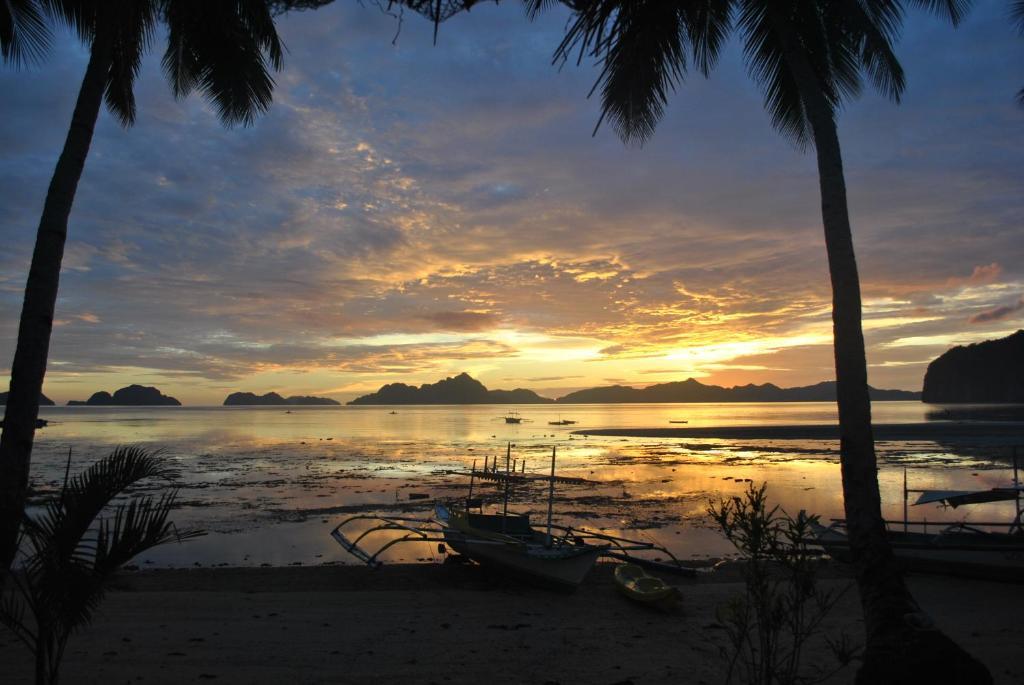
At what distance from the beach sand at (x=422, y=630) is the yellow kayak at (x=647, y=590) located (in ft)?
0.65

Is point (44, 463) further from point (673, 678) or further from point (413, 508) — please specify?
point (673, 678)

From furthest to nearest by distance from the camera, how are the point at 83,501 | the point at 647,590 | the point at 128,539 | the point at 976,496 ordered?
the point at 976,496 → the point at 647,590 → the point at 83,501 → the point at 128,539

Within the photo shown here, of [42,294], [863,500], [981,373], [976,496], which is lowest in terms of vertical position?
[976,496]

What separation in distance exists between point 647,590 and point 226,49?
11.1 m

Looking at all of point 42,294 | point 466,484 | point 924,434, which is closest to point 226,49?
point 42,294

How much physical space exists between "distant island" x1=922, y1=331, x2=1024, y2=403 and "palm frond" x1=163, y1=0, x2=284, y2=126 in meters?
202

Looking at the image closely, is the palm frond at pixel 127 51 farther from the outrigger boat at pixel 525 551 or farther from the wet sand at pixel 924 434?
the wet sand at pixel 924 434

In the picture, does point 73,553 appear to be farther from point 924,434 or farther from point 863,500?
point 924,434

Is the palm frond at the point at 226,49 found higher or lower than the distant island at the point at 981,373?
lower

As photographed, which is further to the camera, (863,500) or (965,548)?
(965,548)

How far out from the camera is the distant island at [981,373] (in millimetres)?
164000

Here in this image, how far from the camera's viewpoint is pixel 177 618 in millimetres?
9844

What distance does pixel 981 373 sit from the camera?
173875 millimetres

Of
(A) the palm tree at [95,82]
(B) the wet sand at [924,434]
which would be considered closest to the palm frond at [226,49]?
(A) the palm tree at [95,82]
